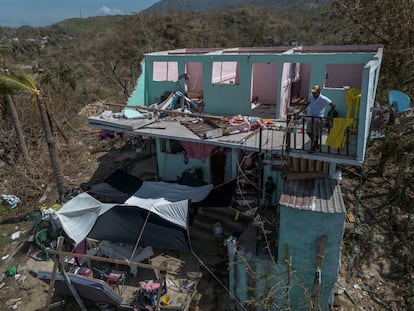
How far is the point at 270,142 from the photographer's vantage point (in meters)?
10.5

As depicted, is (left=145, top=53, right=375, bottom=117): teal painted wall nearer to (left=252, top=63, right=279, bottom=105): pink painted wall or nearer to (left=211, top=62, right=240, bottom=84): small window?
(left=211, top=62, right=240, bottom=84): small window

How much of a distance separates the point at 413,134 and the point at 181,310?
10565 millimetres

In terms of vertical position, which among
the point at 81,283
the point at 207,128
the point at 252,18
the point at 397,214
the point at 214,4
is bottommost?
the point at 81,283

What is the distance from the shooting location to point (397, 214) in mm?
13031

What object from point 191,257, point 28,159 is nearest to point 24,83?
point 28,159

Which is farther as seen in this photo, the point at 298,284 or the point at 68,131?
the point at 68,131

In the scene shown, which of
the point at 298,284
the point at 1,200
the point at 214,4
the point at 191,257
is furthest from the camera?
the point at 214,4

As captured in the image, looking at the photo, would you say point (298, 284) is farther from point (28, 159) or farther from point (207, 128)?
point (28, 159)

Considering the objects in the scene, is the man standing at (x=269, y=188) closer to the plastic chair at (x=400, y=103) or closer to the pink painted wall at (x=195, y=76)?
the plastic chair at (x=400, y=103)

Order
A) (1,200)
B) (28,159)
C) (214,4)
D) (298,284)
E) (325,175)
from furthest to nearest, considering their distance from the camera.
→ 1. (214,4)
2. (28,159)
3. (1,200)
4. (325,175)
5. (298,284)

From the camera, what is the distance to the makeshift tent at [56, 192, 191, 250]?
10.3 meters

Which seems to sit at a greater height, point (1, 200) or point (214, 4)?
point (214, 4)

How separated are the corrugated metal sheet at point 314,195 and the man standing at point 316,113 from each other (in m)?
1.06

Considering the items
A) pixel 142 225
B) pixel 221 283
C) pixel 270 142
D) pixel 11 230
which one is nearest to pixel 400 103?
pixel 270 142
